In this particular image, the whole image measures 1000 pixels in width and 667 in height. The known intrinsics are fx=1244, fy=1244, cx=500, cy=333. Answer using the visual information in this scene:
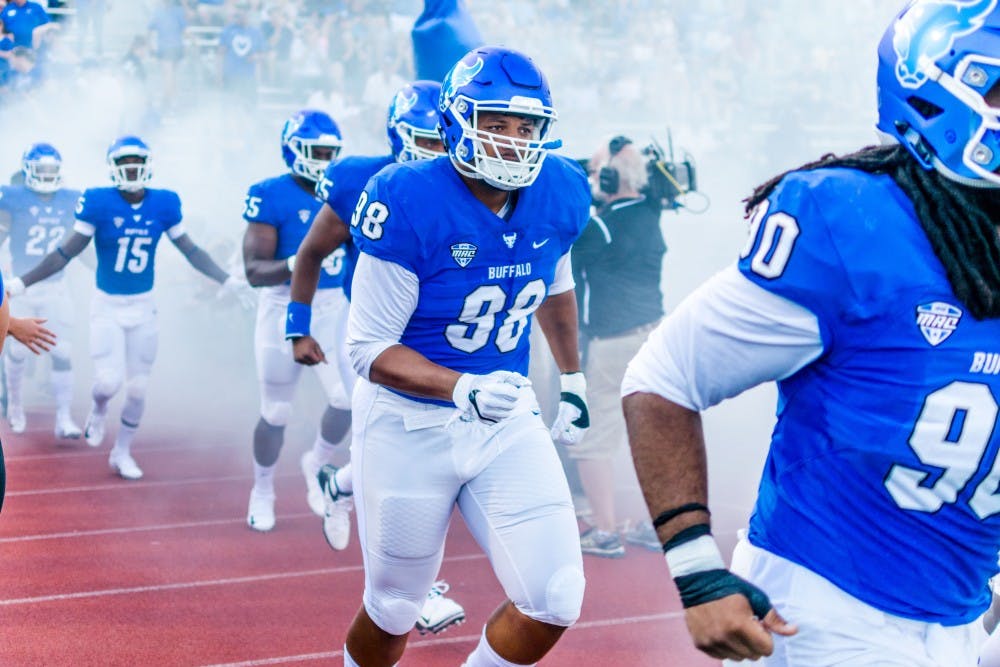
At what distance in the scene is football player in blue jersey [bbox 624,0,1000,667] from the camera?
5.48ft

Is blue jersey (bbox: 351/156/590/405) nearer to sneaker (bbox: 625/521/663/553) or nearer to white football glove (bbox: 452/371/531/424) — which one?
white football glove (bbox: 452/371/531/424)

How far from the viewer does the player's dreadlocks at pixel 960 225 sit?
5.43 ft

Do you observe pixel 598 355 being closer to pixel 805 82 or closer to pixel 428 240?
pixel 428 240

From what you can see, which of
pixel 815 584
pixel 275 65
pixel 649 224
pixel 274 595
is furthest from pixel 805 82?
pixel 815 584

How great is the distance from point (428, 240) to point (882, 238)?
4.80 feet

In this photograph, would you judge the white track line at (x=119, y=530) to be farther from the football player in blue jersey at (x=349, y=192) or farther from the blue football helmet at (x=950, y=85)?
the blue football helmet at (x=950, y=85)

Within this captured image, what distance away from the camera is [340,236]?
445cm

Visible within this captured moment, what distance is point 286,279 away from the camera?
233 inches

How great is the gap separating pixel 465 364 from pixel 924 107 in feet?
5.42

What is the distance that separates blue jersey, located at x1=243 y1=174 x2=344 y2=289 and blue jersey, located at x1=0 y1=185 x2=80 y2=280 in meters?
4.05

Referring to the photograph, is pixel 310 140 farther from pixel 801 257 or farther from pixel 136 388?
pixel 801 257

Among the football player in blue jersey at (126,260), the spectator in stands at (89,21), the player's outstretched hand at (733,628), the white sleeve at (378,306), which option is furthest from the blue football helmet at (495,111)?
the spectator in stands at (89,21)

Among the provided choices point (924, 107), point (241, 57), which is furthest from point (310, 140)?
point (241, 57)

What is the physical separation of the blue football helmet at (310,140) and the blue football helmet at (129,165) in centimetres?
157
